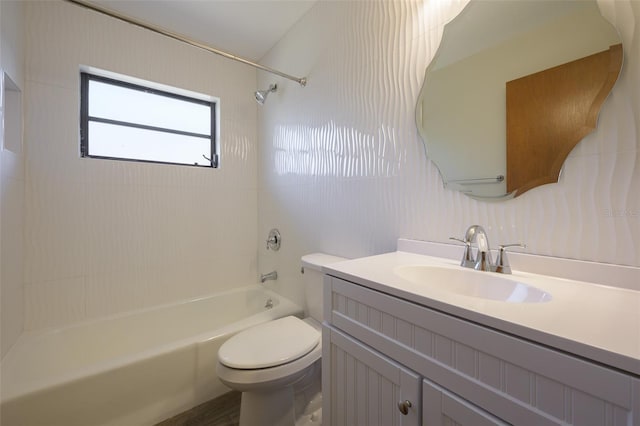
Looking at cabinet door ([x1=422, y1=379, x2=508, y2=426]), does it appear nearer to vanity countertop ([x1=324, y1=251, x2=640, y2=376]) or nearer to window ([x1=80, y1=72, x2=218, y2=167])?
vanity countertop ([x1=324, y1=251, x2=640, y2=376])

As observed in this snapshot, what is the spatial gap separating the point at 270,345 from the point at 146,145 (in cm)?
172

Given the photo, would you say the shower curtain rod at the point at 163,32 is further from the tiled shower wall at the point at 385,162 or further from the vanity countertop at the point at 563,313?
the vanity countertop at the point at 563,313

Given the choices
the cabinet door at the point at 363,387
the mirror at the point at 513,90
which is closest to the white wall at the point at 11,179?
the cabinet door at the point at 363,387

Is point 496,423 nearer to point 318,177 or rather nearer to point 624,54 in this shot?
point 624,54

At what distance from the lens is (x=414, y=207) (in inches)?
46.0

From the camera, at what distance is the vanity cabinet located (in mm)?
411

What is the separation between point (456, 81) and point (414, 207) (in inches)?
20.8

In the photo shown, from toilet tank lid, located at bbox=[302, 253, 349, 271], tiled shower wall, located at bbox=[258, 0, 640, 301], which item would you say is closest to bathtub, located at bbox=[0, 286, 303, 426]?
toilet tank lid, located at bbox=[302, 253, 349, 271]

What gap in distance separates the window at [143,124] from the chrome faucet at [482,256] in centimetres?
199

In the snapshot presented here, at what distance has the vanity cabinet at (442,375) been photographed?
411 mm

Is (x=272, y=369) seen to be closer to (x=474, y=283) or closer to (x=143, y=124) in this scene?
(x=474, y=283)

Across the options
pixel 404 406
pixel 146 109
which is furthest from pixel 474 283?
pixel 146 109

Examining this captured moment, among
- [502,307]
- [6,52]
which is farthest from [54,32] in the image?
[502,307]

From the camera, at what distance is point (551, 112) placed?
82cm
